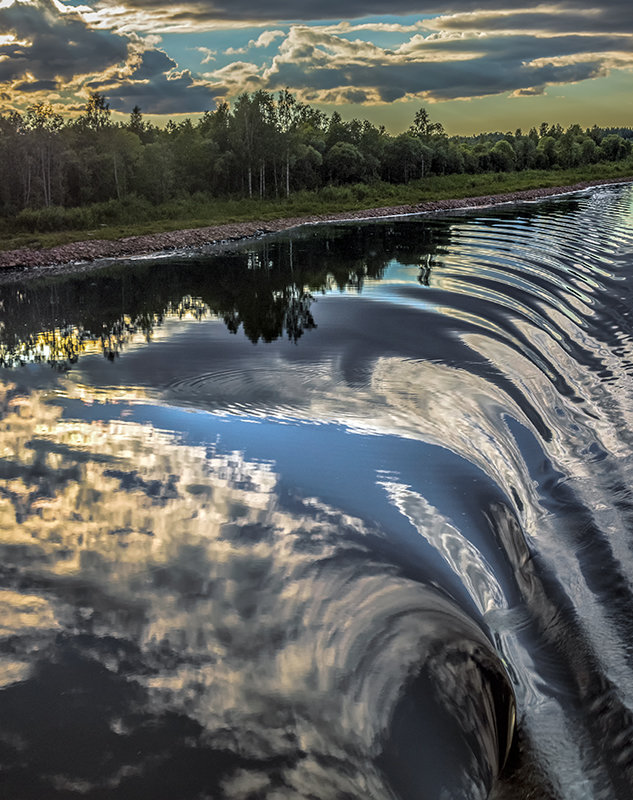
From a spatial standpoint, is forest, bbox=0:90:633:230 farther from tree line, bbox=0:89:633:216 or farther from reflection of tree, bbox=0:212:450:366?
reflection of tree, bbox=0:212:450:366

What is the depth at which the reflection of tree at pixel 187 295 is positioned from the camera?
1566cm

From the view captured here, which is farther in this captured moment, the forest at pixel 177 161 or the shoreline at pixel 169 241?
the forest at pixel 177 161

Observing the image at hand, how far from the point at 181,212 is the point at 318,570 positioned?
1997 inches

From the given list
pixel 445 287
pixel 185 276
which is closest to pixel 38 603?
pixel 445 287

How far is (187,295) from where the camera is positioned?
20906 millimetres

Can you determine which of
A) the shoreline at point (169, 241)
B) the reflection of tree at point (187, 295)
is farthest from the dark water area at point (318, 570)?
the shoreline at point (169, 241)

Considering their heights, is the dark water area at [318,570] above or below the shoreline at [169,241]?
above

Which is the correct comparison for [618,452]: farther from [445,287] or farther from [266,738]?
[445,287]

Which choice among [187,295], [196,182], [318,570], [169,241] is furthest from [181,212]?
[318,570]

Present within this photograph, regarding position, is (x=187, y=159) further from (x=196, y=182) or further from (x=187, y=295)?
(x=187, y=295)

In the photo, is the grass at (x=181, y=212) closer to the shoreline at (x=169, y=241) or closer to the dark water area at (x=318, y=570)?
the shoreline at (x=169, y=241)

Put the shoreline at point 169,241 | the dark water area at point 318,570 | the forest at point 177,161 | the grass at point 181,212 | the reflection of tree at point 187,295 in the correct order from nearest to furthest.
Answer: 1. the dark water area at point 318,570
2. the reflection of tree at point 187,295
3. the shoreline at point 169,241
4. the grass at point 181,212
5. the forest at point 177,161

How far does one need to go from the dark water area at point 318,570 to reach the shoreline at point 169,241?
14884 mm

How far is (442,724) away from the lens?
4.59 metres
